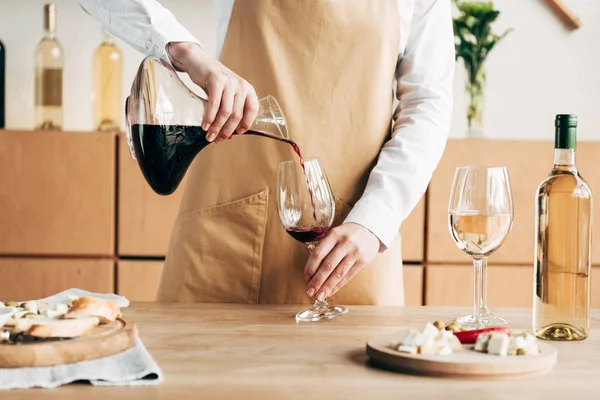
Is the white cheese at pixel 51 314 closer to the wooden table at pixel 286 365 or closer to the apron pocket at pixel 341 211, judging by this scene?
the wooden table at pixel 286 365

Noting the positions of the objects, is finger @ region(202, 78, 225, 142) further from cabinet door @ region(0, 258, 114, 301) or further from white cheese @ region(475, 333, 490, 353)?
cabinet door @ region(0, 258, 114, 301)

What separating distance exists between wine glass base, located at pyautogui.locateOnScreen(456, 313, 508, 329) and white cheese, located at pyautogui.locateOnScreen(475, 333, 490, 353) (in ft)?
0.72

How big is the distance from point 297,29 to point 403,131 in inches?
10.7

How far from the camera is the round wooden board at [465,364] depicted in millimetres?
794

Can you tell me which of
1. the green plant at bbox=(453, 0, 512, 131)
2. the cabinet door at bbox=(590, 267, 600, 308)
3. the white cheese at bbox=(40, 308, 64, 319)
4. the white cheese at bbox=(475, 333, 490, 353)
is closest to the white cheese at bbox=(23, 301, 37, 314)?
the white cheese at bbox=(40, 308, 64, 319)

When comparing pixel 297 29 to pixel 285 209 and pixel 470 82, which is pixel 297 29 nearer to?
pixel 285 209

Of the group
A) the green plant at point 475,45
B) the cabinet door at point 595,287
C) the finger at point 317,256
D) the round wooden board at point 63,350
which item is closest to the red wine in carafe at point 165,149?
the finger at point 317,256

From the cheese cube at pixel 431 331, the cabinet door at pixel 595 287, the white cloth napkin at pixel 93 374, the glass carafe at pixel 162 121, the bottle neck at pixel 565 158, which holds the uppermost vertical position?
the glass carafe at pixel 162 121

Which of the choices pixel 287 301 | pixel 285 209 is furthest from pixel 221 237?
pixel 285 209

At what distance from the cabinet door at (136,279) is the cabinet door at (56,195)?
8cm

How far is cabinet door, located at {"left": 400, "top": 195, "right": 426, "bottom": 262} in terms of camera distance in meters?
2.60

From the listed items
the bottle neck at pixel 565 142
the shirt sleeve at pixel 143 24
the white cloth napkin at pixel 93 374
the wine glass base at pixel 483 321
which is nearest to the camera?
the white cloth napkin at pixel 93 374

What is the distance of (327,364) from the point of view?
0.85m

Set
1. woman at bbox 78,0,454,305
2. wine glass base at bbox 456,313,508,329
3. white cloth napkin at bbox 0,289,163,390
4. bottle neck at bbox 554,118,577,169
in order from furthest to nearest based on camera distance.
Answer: woman at bbox 78,0,454,305 < wine glass base at bbox 456,313,508,329 < bottle neck at bbox 554,118,577,169 < white cloth napkin at bbox 0,289,163,390
